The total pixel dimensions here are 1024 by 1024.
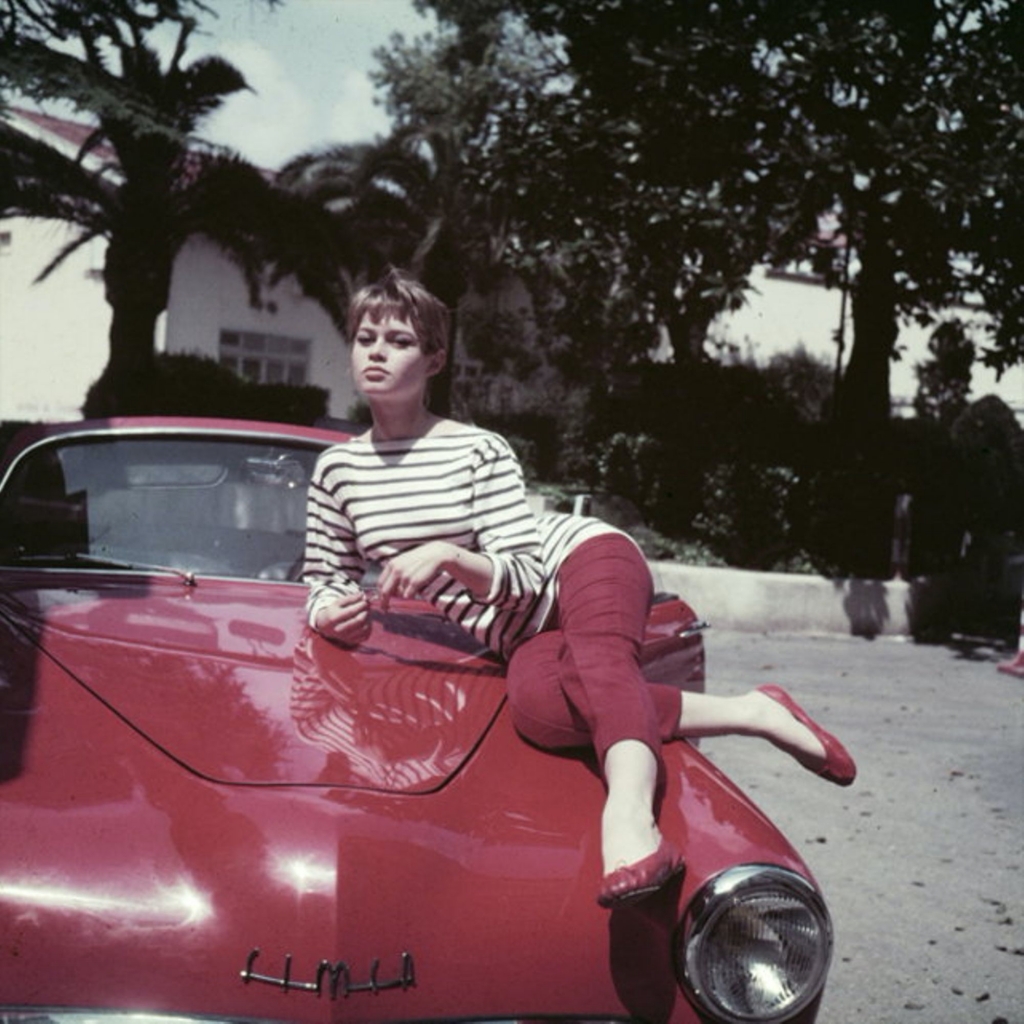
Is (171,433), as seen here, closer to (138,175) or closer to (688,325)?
(688,325)

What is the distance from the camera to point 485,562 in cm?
252

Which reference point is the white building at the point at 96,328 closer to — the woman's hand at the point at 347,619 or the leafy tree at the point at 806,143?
the leafy tree at the point at 806,143

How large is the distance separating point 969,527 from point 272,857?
41.5 feet

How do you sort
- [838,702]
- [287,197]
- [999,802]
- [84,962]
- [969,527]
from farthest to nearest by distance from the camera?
[287,197] < [969,527] < [838,702] < [999,802] < [84,962]

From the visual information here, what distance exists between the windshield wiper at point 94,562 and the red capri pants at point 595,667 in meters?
1.16

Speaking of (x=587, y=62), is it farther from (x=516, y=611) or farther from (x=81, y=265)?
(x=81, y=265)

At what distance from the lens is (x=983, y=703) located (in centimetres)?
808

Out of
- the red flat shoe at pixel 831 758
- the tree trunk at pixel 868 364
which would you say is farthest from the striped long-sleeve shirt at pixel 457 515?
the tree trunk at pixel 868 364

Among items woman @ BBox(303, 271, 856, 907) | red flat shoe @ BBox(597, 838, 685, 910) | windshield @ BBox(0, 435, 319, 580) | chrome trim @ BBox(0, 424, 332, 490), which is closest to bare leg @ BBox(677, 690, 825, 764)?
woman @ BBox(303, 271, 856, 907)

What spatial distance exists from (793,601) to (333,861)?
9393 millimetres

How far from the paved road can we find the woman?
1226 mm

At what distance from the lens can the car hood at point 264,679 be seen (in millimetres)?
2180

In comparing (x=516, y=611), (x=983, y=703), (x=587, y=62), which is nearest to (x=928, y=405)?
(x=587, y=62)

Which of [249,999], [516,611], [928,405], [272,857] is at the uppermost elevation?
[928,405]
